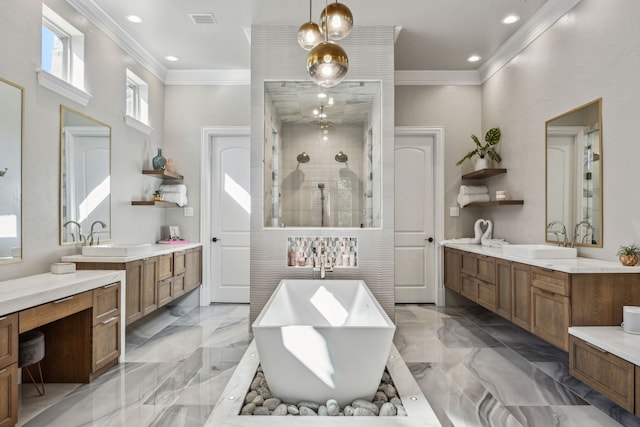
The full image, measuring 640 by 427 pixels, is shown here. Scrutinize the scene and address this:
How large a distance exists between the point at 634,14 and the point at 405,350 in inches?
116

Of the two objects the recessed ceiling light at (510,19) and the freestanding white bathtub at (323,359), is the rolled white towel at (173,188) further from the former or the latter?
the recessed ceiling light at (510,19)

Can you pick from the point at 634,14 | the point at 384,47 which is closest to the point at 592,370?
the point at 634,14

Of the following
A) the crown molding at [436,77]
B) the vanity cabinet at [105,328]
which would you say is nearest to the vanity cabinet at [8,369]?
the vanity cabinet at [105,328]

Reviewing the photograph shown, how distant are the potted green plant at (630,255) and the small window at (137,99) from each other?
184 inches

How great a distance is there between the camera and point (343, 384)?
5.94 ft

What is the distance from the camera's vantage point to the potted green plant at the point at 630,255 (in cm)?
240

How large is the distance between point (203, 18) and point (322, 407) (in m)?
3.43

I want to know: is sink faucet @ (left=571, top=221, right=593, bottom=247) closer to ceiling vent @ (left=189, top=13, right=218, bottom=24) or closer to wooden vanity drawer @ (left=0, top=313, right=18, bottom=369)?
ceiling vent @ (left=189, top=13, right=218, bottom=24)

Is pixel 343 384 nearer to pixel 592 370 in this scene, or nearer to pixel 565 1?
pixel 592 370

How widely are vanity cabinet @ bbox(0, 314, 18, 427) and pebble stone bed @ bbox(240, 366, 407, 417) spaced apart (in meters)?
1.20

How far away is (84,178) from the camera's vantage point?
3.19 metres

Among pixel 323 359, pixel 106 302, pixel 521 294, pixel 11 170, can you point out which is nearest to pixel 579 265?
pixel 521 294

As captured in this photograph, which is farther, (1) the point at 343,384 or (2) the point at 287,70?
(2) the point at 287,70

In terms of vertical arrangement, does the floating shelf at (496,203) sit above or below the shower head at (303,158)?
below
